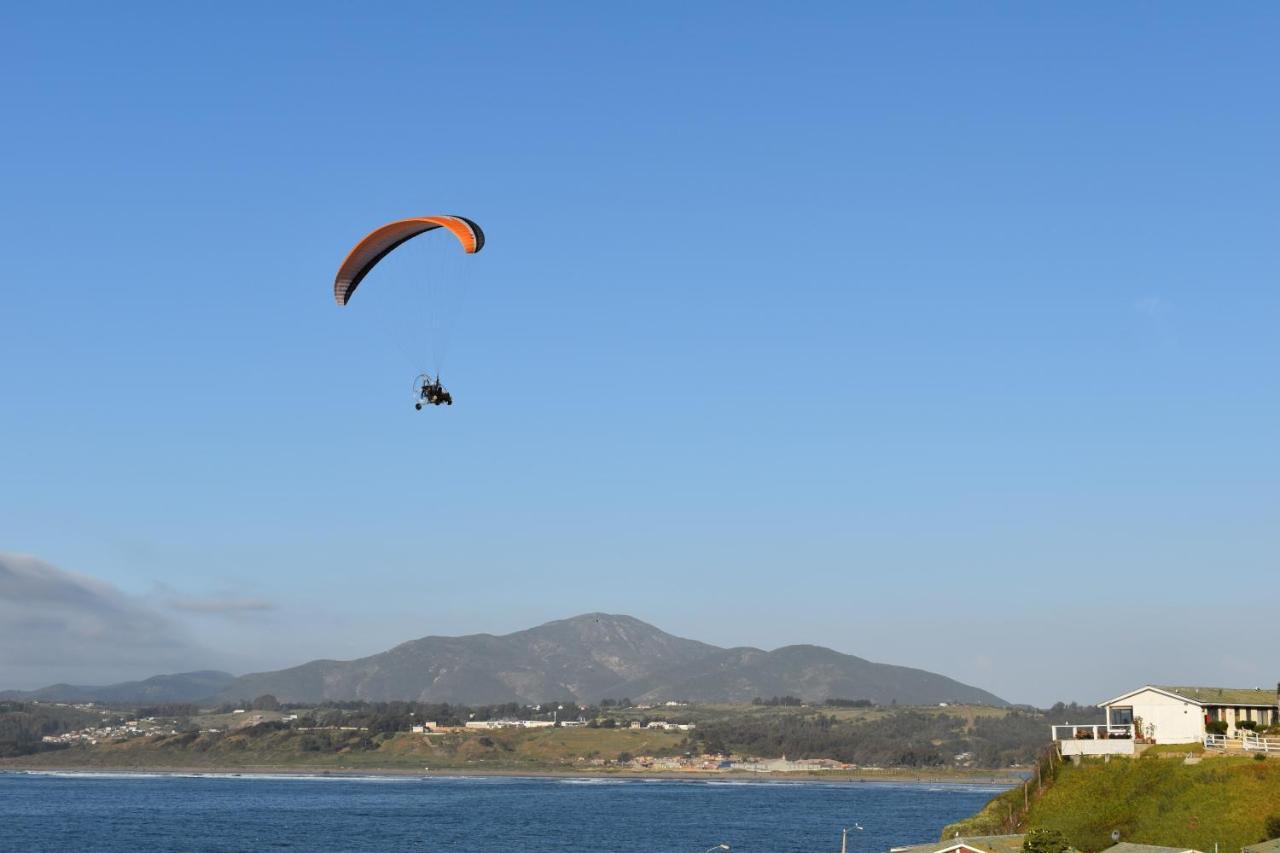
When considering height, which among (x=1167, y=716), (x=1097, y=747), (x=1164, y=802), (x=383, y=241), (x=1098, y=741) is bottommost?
(x=1164, y=802)

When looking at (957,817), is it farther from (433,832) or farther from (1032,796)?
(1032,796)

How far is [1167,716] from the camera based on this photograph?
8975 cm

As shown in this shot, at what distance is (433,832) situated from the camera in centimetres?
16125

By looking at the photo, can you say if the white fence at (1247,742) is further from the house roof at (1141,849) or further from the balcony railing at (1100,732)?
the house roof at (1141,849)

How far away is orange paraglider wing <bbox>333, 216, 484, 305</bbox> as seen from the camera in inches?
2808

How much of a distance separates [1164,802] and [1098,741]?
12707 mm

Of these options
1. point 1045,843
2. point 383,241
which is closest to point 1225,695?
point 1045,843

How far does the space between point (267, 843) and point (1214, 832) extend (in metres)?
102

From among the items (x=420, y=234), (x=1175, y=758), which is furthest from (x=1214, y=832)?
(x=420, y=234)

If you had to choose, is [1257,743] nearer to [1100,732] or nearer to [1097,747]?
[1097,747]

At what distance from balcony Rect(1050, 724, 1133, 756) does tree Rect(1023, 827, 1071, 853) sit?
82.4 ft

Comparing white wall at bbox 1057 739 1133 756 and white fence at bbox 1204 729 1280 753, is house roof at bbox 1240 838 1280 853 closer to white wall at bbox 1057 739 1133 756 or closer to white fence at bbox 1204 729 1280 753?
white fence at bbox 1204 729 1280 753

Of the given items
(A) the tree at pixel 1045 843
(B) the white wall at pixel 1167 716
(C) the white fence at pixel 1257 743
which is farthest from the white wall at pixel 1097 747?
(A) the tree at pixel 1045 843

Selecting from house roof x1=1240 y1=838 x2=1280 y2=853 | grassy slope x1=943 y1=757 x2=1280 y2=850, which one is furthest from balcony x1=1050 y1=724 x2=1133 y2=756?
house roof x1=1240 y1=838 x2=1280 y2=853
